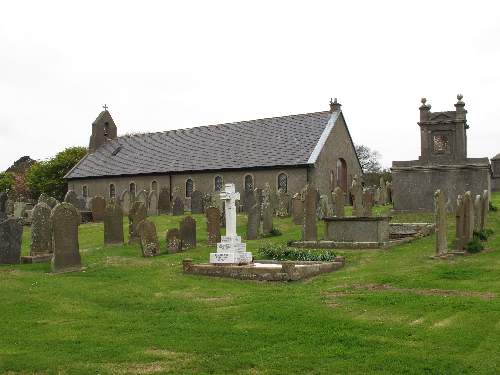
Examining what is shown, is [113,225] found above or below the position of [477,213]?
below

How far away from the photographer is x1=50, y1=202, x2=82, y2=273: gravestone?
15.6 metres

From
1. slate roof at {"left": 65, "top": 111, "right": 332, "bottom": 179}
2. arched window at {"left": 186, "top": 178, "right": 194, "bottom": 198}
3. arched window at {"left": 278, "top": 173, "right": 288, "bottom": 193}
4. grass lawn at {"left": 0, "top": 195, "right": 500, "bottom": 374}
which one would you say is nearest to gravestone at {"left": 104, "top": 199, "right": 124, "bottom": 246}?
grass lawn at {"left": 0, "top": 195, "right": 500, "bottom": 374}

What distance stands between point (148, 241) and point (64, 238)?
3.32m

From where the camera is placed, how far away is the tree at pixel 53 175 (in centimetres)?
5416

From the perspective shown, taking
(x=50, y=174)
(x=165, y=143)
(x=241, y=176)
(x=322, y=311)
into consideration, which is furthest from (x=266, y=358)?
(x=50, y=174)

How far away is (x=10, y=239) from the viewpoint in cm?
1702

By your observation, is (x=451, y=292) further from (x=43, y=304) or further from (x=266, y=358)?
(x=43, y=304)

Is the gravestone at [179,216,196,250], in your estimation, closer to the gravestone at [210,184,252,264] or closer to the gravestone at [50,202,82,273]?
the gravestone at [210,184,252,264]

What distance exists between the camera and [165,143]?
48.5 m

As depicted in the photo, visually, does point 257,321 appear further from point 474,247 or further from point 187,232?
point 187,232

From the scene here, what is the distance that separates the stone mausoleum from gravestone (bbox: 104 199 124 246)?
42.3 feet

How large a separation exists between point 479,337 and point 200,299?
5665 millimetres

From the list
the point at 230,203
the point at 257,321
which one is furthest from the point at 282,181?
the point at 257,321

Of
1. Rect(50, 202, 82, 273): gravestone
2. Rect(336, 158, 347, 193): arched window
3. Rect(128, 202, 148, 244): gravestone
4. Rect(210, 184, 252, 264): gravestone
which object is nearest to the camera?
Rect(50, 202, 82, 273): gravestone
